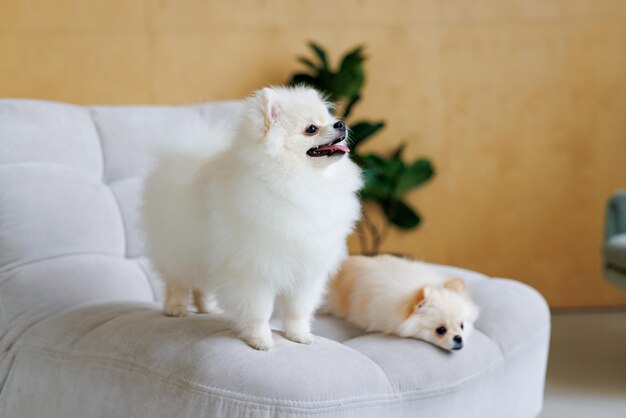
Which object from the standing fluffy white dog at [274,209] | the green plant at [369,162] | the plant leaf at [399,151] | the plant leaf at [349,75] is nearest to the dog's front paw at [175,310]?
the standing fluffy white dog at [274,209]

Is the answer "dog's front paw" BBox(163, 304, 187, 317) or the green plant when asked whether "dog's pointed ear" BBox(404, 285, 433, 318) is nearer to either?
"dog's front paw" BBox(163, 304, 187, 317)

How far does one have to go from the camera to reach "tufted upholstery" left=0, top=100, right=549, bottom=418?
1.60 m

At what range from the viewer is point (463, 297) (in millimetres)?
2135

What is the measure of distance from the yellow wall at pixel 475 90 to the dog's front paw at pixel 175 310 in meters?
2.17

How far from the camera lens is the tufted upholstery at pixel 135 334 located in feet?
5.24

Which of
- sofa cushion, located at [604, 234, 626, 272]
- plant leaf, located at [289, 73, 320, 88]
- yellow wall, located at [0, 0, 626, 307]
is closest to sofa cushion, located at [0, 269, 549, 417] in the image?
sofa cushion, located at [604, 234, 626, 272]

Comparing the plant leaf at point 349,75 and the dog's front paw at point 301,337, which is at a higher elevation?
the plant leaf at point 349,75

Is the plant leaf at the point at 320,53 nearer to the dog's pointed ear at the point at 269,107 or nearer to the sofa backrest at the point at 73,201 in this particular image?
the sofa backrest at the point at 73,201

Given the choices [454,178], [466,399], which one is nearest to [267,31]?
[454,178]

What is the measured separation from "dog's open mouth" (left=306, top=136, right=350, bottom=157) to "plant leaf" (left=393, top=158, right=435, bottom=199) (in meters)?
2.40

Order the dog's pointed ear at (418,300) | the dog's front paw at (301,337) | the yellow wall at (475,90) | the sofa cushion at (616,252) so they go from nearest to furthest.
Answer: the dog's front paw at (301,337)
the dog's pointed ear at (418,300)
the sofa cushion at (616,252)
the yellow wall at (475,90)

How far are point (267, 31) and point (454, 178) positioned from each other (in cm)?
125

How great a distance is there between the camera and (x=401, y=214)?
4.09 m

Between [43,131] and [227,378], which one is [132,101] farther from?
[227,378]
